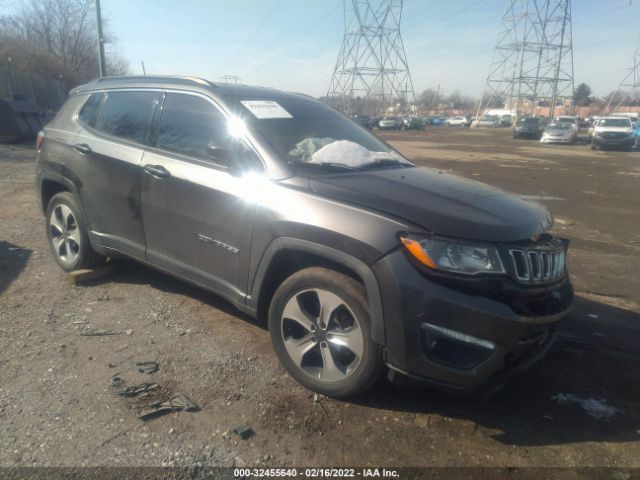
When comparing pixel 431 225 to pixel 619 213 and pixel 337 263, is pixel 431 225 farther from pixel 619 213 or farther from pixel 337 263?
pixel 619 213

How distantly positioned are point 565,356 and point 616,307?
1.38 meters

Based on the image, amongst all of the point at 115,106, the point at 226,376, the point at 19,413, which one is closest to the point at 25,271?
the point at 115,106

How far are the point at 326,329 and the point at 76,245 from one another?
9.64ft

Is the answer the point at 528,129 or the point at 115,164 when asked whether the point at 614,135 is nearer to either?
the point at 528,129

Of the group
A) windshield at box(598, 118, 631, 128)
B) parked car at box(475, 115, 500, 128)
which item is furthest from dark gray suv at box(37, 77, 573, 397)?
parked car at box(475, 115, 500, 128)

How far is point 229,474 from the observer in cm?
226

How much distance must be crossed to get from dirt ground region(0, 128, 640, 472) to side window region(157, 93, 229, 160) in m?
1.36

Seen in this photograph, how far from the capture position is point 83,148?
4172 mm

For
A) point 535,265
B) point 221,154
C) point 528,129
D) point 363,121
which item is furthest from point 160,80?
point 528,129

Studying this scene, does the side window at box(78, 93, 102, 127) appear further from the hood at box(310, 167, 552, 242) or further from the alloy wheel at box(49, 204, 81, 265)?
the hood at box(310, 167, 552, 242)

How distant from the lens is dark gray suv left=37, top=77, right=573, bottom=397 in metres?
2.42

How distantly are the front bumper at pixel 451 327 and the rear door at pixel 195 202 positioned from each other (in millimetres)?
1100

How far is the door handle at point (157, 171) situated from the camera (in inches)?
138

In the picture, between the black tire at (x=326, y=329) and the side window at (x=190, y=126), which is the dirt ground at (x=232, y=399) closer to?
the black tire at (x=326, y=329)
